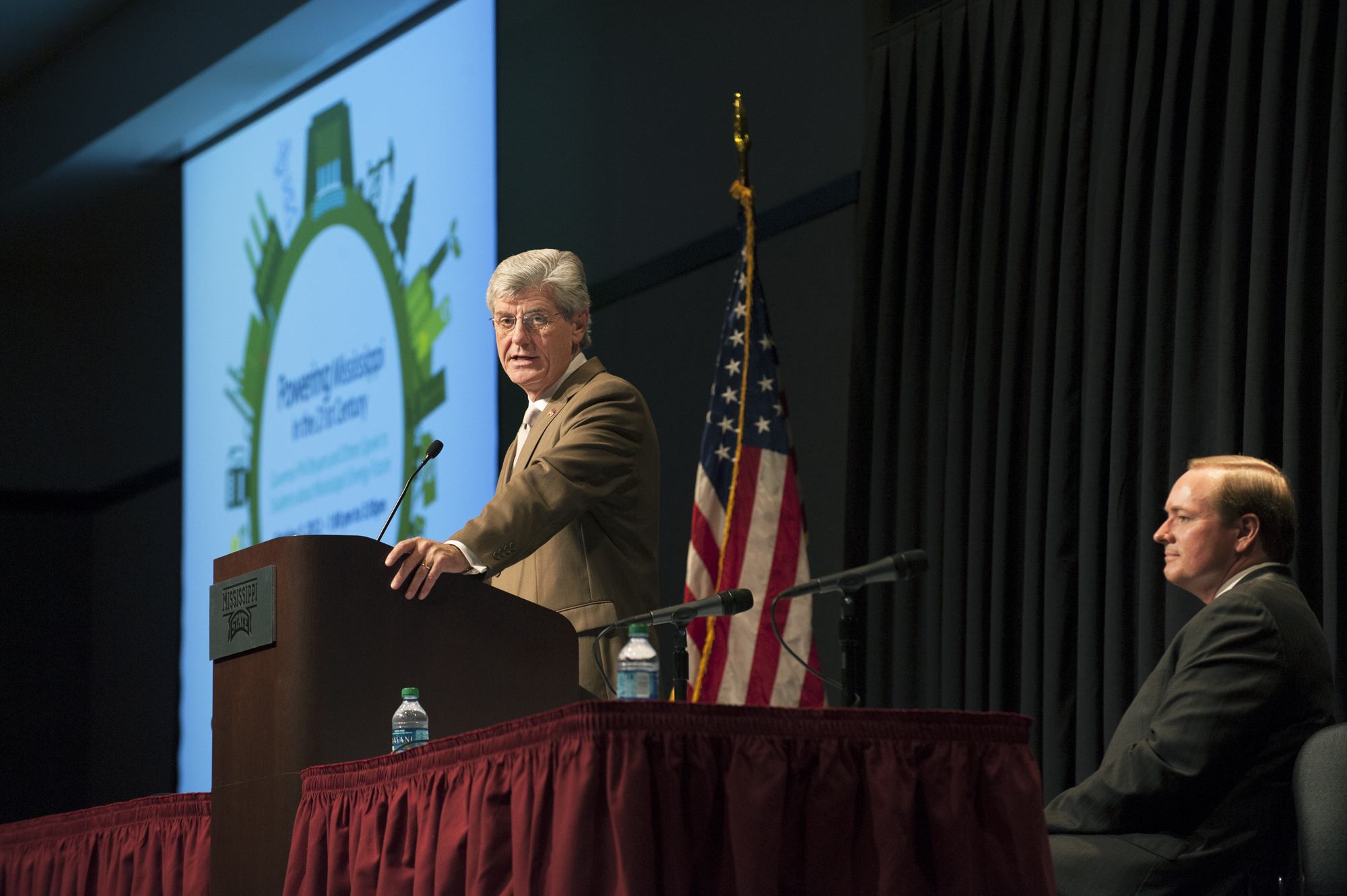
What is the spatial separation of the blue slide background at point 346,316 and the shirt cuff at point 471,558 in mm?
2540

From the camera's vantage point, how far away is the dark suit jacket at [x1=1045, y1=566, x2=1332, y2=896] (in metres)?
2.58

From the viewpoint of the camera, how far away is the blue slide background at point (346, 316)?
5004 mm

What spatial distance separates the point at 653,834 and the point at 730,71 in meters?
3.78

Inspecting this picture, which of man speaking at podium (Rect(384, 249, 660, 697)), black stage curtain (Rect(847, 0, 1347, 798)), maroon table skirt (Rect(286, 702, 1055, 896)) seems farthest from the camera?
black stage curtain (Rect(847, 0, 1347, 798))

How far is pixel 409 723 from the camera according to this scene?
2131 millimetres

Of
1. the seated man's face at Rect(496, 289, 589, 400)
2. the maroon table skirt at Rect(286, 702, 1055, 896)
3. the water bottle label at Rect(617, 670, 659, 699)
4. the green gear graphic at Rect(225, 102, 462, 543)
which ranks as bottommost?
the maroon table skirt at Rect(286, 702, 1055, 896)

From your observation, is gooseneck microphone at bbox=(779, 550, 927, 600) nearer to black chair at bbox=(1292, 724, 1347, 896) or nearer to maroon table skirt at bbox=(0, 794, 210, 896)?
black chair at bbox=(1292, 724, 1347, 896)

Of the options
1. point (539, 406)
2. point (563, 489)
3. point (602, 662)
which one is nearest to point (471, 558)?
point (563, 489)

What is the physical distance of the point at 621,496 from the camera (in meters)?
2.58

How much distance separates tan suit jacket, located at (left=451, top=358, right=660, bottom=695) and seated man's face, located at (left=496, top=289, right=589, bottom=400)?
0.06 meters

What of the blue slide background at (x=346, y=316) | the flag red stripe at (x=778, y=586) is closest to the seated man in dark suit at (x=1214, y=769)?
the flag red stripe at (x=778, y=586)

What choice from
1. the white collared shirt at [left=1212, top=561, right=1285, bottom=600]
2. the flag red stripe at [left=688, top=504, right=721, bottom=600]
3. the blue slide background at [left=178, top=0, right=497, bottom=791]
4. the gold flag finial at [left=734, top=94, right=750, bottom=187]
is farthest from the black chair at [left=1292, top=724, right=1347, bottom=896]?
the blue slide background at [left=178, top=0, right=497, bottom=791]

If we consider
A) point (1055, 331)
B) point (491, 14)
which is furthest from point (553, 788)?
point (491, 14)

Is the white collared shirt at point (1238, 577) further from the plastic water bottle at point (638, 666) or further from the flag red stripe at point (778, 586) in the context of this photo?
the flag red stripe at point (778, 586)
